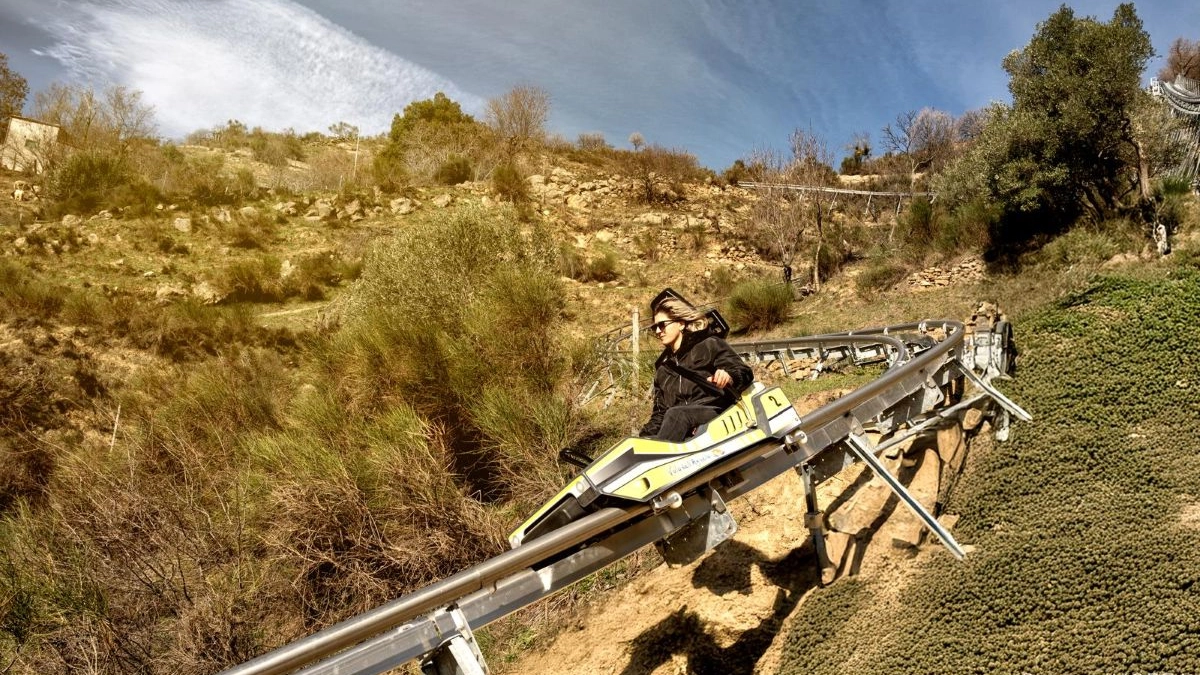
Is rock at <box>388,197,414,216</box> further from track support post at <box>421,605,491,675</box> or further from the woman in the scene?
track support post at <box>421,605,491,675</box>

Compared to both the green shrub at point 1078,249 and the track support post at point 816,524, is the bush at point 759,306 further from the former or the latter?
the track support post at point 816,524

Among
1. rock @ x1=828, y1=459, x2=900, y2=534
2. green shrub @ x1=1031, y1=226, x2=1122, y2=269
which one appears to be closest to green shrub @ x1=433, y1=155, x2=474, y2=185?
green shrub @ x1=1031, y1=226, x2=1122, y2=269

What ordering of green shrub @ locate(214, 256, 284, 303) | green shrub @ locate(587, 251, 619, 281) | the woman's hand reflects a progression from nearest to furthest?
the woman's hand < green shrub @ locate(214, 256, 284, 303) < green shrub @ locate(587, 251, 619, 281)

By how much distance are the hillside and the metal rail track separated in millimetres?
909

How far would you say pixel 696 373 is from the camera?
4391mm

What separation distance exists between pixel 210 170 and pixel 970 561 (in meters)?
35.2

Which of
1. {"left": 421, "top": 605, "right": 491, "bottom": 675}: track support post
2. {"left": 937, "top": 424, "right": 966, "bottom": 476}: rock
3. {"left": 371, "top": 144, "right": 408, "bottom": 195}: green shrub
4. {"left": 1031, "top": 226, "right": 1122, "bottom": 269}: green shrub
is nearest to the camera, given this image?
{"left": 421, "top": 605, "right": 491, "bottom": 675}: track support post

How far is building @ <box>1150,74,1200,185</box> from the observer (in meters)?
14.5

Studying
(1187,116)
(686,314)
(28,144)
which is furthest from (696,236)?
(28,144)

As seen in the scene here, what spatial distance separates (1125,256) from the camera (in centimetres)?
1187

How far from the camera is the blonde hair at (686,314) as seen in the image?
188 inches

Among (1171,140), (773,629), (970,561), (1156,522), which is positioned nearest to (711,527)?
(773,629)

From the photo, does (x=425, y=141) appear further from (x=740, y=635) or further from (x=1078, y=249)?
(x=740, y=635)

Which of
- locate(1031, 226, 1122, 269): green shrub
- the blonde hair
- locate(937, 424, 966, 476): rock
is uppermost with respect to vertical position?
locate(1031, 226, 1122, 269): green shrub
